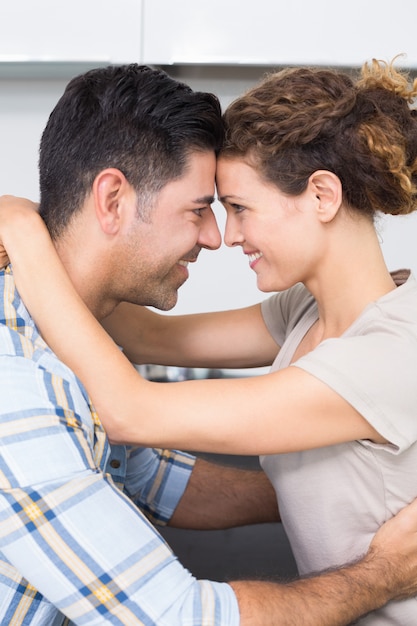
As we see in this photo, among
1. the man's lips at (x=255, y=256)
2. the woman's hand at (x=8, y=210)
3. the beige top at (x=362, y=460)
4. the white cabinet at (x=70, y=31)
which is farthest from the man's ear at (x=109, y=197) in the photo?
the white cabinet at (x=70, y=31)

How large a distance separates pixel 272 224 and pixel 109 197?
0.81 feet

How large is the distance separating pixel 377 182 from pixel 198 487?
731 millimetres

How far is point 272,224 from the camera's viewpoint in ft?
4.04

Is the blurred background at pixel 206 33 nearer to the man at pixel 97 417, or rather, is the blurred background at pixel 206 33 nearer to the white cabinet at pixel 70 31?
the white cabinet at pixel 70 31

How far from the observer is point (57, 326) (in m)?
1.08

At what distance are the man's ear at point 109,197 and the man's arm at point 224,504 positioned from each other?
62 centimetres

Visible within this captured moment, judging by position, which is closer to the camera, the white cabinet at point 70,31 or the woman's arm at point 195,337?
the woman's arm at point 195,337

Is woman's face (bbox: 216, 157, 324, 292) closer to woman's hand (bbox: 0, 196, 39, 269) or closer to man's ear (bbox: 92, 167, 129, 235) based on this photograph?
man's ear (bbox: 92, 167, 129, 235)

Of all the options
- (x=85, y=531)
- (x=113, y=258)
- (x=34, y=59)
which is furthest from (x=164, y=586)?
(x=34, y=59)

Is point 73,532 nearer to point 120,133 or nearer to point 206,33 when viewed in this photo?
point 120,133

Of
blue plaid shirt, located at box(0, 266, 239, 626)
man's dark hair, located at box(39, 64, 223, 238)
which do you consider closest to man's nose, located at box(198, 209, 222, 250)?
man's dark hair, located at box(39, 64, 223, 238)

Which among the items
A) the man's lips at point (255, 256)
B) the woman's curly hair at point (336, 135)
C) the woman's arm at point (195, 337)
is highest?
the woman's curly hair at point (336, 135)

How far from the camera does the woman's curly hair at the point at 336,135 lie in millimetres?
1173

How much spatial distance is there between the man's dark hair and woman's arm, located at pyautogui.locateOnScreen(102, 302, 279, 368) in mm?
382
